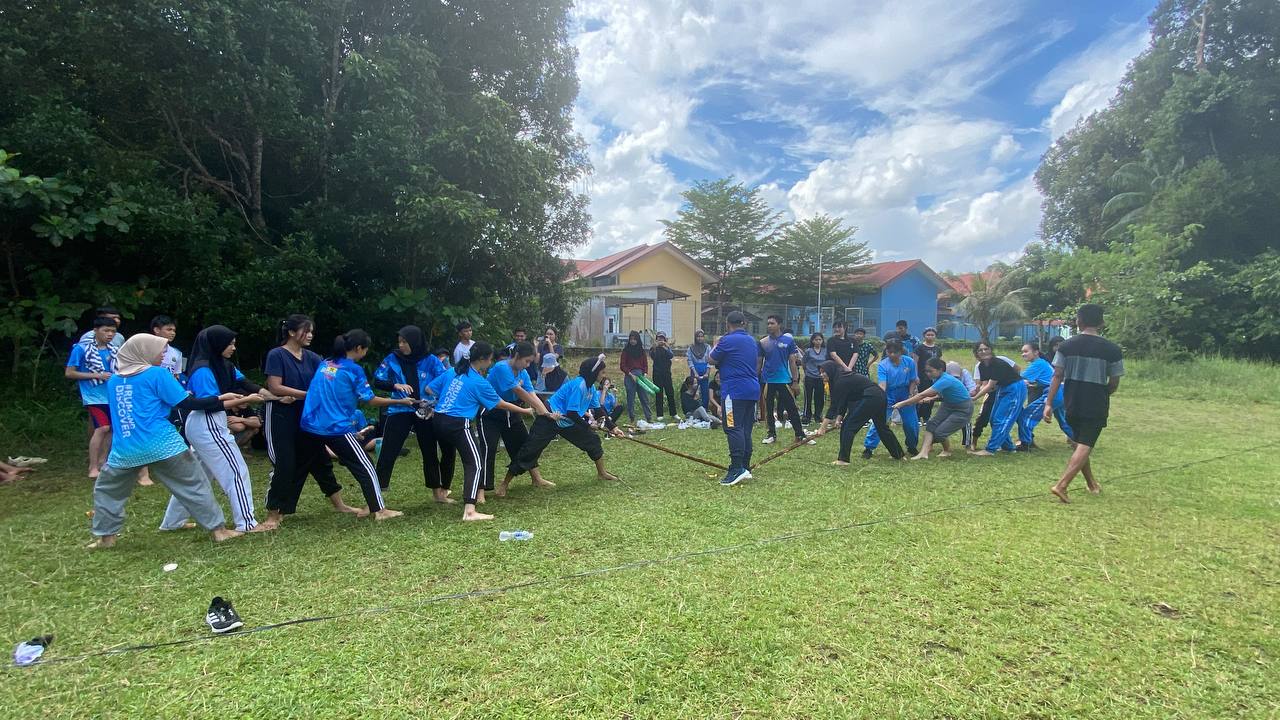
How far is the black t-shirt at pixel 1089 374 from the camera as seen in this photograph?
5344mm

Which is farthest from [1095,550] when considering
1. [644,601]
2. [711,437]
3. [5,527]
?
[5,527]

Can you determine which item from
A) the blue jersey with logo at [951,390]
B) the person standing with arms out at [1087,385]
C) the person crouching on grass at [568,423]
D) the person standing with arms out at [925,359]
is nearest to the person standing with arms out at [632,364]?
the person crouching on grass at [568,423]

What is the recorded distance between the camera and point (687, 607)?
325 cm

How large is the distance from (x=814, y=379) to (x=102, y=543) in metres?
9.39

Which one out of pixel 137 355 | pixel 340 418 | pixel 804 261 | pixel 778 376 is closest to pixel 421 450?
pixel 340 418

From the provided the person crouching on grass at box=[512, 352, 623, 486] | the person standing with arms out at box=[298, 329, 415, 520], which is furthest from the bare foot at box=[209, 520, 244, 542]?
the person crouching on grass at box=[512, 352, 623, 486]

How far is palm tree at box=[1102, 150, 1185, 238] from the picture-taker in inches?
926

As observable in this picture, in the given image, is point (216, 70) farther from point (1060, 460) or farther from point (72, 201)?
point (1060, 460)

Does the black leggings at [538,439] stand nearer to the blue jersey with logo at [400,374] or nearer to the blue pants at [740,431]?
the blue jersey with logo at [400,374]

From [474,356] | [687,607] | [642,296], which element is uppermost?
[642,296]

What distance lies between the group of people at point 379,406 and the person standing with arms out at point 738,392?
0.6 inches

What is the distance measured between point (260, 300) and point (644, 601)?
309 inches

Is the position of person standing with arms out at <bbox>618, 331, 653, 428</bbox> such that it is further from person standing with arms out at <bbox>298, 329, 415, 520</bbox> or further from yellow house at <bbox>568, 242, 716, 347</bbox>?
yellow house at <bbox>568, 242, 716, 347</bbox>

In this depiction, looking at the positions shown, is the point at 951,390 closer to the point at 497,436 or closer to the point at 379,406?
the point at 497,436
